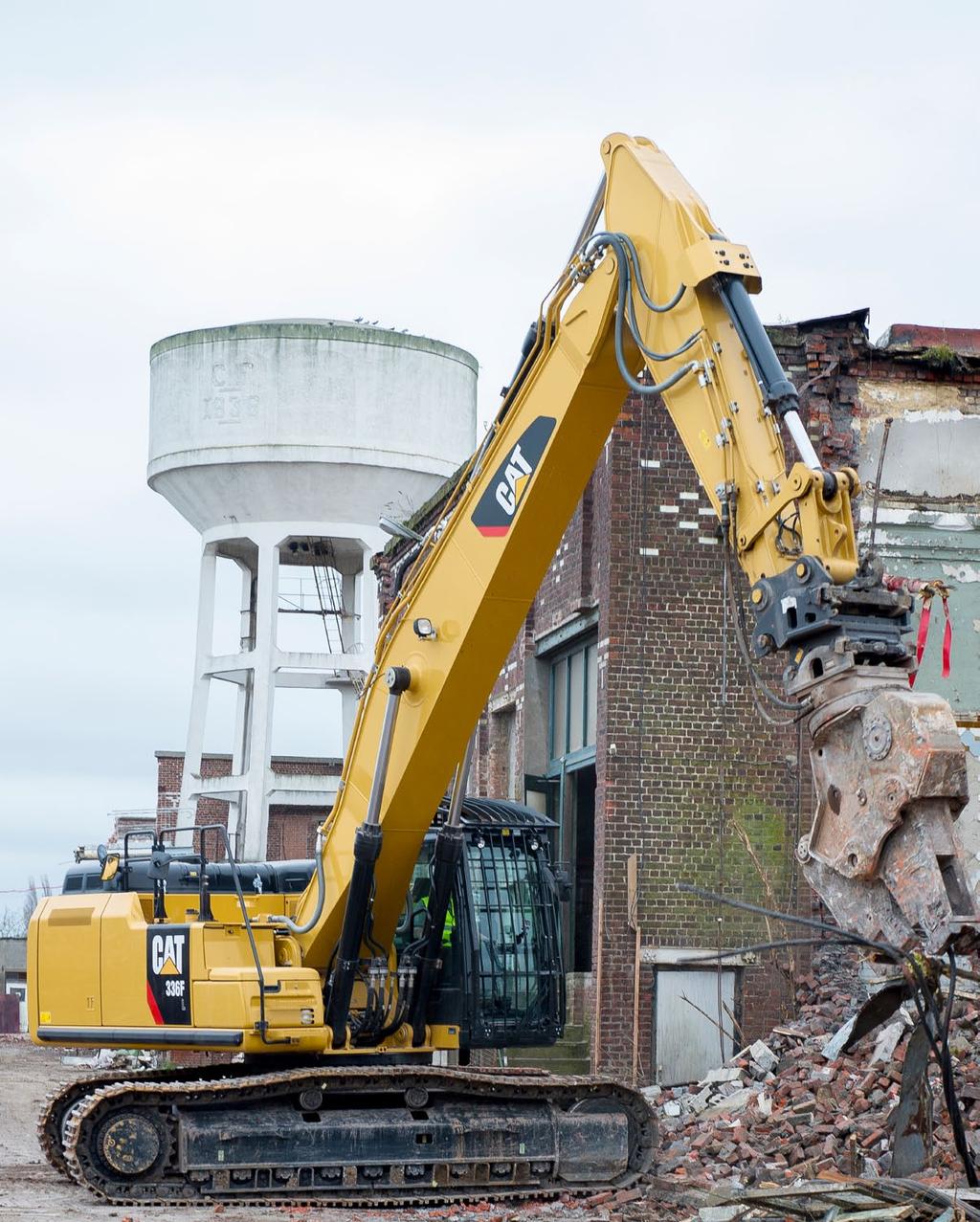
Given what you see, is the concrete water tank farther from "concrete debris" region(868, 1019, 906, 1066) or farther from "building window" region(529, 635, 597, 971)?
"concrete debris" region(868, 1019, 906, 1066)

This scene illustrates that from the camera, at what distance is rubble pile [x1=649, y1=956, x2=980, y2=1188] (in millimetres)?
12094

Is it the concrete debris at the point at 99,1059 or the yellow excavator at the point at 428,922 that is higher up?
the yellow excavator at the point at 428,922

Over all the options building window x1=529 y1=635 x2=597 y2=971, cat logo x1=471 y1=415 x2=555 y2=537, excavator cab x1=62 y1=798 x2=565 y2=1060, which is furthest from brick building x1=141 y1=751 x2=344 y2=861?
cat logo x1=471 y1=415 x2=555 y2=537

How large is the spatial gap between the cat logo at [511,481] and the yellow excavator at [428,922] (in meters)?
0.02

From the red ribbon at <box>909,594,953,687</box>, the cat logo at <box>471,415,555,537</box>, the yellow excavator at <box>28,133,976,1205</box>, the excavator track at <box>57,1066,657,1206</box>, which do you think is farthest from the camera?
the red ribbon at <box>909,594,953,687</box>

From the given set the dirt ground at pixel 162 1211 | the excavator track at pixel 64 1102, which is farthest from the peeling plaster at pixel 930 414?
the excavator track at pixel 64 1102

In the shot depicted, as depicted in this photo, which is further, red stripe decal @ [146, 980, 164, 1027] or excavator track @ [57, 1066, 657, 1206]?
red stripe decal @ [146, 980, 164, 1027]

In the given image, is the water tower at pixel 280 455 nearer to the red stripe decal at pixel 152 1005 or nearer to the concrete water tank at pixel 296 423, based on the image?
the concrete water tank at pixel 296 423

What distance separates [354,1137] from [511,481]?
15.2 ft

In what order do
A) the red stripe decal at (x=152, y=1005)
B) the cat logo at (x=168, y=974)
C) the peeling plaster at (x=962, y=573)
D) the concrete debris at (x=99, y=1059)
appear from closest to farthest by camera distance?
1. the cat logo at (x=168, y=974)
2. the red stripe decal at (x=152, y=1005)
3. the peeling plaster at (x=962, y=573)
4. the concrete debris at (x=99, y=1059)

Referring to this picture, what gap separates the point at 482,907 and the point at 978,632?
285 inches

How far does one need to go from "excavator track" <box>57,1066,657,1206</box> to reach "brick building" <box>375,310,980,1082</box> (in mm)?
4618

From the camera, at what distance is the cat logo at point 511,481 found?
37.1 ft

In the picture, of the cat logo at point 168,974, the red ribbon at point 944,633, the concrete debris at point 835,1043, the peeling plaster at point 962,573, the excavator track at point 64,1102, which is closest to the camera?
the cat logo at point 168,974
